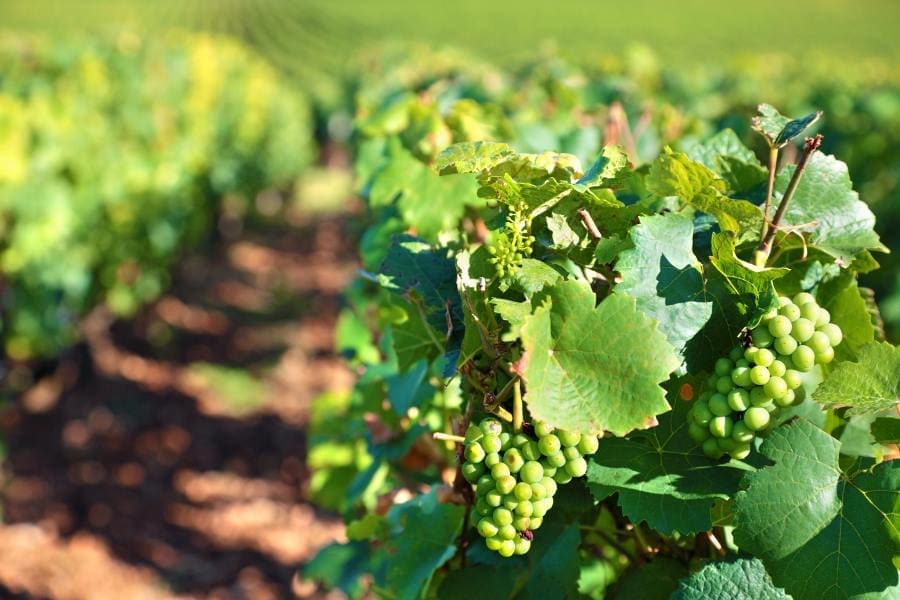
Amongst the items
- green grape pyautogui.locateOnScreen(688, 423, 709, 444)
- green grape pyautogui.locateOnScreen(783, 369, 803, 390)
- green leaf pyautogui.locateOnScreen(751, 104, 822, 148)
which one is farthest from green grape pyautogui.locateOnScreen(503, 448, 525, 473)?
green leaf pyautogui.locateOnScreen(751, 104, 822, 148)

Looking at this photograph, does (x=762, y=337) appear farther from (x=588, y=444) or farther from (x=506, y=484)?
(x=506, y=484)

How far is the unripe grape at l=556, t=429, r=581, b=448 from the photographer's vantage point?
102 centimetres

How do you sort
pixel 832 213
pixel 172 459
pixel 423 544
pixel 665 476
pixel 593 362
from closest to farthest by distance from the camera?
pixel 593 362, pixel 665 476, pixel 832 213, pixel 423 544, pixel 172 459

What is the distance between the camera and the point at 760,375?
1.00 m

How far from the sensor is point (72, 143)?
219 inches

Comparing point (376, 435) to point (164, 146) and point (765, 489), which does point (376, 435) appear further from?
point (164, 146)

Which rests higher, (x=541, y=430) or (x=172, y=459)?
(x=541, y=430)

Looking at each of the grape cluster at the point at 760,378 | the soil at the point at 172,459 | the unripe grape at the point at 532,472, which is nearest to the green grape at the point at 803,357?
the grape cluster at the point at 760,378

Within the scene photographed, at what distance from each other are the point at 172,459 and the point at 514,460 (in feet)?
15.8

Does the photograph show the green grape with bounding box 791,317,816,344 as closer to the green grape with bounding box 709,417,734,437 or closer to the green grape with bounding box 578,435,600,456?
the green grape with bounding box 709,417,734,437

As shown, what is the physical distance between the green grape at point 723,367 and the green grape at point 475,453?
309mm

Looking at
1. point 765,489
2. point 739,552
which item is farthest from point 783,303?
point 739,552

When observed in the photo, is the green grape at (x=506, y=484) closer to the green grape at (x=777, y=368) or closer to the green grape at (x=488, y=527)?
the green grape at (x=488, y=527)

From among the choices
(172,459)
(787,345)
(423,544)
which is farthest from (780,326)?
(172,459)
